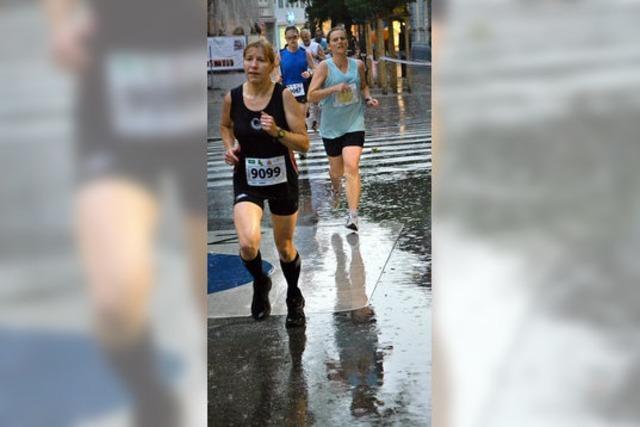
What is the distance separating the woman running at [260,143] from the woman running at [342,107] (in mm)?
2568

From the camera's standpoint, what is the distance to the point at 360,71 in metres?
9.25

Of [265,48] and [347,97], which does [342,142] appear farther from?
[265,48]

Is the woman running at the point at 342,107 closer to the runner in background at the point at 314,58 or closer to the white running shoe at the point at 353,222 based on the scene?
the white running shoe at the point at 353,222

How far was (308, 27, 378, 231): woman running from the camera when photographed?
882cm

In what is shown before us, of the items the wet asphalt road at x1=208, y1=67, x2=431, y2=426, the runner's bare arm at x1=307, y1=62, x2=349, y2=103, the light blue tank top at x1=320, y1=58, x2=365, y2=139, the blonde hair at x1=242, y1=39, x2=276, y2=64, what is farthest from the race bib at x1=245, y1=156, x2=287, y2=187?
the light blue tank top at x1=320, y1=58, x2=365, y2=139

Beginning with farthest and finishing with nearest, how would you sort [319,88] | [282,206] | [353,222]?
1. [353,222]
2. [319,88]
3. [282,206]

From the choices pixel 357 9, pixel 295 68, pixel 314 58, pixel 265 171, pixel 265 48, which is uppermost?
pixel 357 9

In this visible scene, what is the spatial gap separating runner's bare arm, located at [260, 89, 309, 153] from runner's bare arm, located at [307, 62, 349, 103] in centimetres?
258

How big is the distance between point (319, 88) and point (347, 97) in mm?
341

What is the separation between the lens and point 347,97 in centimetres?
902

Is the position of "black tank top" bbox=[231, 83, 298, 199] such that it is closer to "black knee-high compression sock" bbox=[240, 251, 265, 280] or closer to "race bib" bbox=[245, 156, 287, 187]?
"race bib" bbox=[245, 156, 287, 187]

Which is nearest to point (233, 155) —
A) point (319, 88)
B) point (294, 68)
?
point (319, 88)
